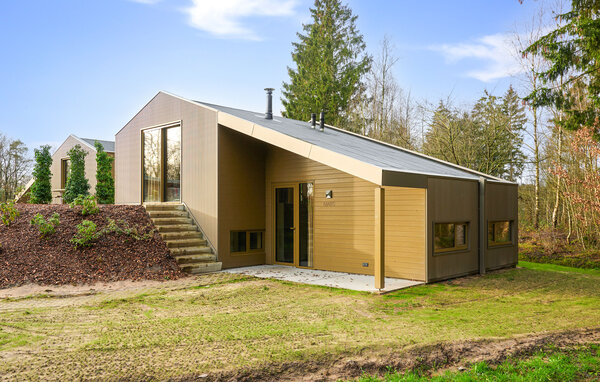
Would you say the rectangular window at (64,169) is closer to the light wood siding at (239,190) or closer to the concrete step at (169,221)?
the concrete step at (169,221)

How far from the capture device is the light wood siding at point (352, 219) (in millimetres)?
8070

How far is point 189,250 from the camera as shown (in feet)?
31.1

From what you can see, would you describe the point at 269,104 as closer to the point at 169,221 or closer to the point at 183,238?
the point at 169,221

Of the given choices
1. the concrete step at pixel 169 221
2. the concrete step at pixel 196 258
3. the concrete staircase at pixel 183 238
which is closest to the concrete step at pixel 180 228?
the concrete staircase at pixel 183 238

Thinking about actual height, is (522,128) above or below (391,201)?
above

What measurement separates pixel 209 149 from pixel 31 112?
14.1 meters

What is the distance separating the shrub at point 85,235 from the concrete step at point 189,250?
1.61 metres

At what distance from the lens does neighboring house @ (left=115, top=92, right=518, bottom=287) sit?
317 inches

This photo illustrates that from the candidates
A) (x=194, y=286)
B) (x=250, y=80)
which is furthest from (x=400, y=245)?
(x=250, y=80)

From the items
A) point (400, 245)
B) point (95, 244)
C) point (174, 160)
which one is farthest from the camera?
point (174, 160)

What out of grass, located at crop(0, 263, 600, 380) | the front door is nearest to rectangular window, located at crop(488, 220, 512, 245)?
grass, located at crop(0, 263, 600, 380)

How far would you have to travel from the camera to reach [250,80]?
59.4ft

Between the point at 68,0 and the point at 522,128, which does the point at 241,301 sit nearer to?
the point at 68,0

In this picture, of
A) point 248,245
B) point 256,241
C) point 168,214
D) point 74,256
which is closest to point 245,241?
point 248,245
